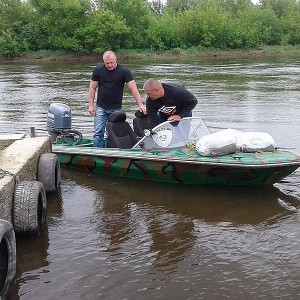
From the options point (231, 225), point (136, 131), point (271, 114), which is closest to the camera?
point (231, 225)

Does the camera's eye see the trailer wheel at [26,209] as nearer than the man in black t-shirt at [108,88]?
Yes

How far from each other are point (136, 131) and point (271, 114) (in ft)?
21.4

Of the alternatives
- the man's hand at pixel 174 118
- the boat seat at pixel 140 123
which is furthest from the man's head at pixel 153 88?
the boat seat at pixel 140 123

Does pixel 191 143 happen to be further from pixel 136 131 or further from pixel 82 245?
pixel 82 245

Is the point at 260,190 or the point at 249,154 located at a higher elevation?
the point at 249,154

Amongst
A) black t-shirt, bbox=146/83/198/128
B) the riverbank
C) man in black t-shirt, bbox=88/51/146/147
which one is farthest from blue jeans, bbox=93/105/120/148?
the riverbank

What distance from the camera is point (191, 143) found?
746cm

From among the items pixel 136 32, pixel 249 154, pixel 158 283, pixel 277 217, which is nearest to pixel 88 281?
pixel 158 283

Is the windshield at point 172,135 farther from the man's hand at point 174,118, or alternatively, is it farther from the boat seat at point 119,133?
the boat seat at point 119,133

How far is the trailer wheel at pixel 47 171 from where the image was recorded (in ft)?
22.7

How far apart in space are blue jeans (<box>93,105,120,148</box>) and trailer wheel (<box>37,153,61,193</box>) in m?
1.52

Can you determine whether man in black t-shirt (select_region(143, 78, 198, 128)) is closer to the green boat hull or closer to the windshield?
the windshield

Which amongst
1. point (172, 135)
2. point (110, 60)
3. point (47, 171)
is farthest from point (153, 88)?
point (47, 171)

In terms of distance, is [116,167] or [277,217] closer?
[277,217]
